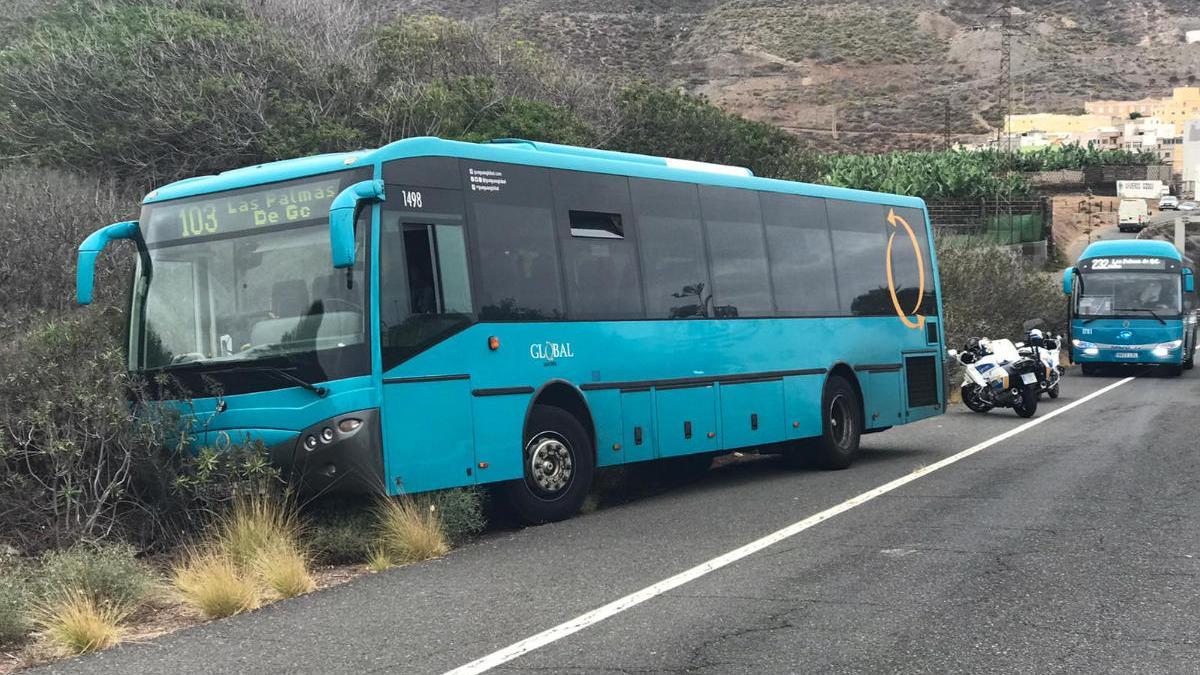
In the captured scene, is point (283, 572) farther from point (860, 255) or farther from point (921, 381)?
point (921, 381)

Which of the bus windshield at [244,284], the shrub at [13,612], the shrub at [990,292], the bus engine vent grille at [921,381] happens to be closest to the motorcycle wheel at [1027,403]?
the bus engine vent grille at [921,381]

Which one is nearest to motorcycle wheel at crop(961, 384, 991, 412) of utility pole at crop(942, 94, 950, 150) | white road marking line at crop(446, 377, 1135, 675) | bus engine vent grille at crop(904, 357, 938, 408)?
bus engine vent grille at crop(904, 357, 938, 408)

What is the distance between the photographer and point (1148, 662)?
603 centimetres

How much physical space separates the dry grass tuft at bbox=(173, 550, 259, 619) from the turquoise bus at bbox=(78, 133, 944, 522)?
1357mm

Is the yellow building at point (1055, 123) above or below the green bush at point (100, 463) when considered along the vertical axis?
above

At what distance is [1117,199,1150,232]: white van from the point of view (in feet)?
263

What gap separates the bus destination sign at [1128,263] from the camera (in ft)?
113

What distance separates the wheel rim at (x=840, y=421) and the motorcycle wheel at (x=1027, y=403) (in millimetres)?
7534

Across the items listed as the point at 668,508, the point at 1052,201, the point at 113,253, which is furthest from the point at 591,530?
the point at 1052,201

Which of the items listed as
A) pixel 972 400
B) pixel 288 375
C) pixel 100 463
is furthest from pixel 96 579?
pixel 972 400

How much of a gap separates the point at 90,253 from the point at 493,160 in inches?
125

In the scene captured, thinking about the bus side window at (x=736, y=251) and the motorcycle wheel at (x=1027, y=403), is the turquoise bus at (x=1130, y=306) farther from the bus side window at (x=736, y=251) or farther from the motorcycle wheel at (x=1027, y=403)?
the bus side window at (x=736, y=251)

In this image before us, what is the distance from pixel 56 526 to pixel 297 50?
2677cm

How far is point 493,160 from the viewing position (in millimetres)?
10594
